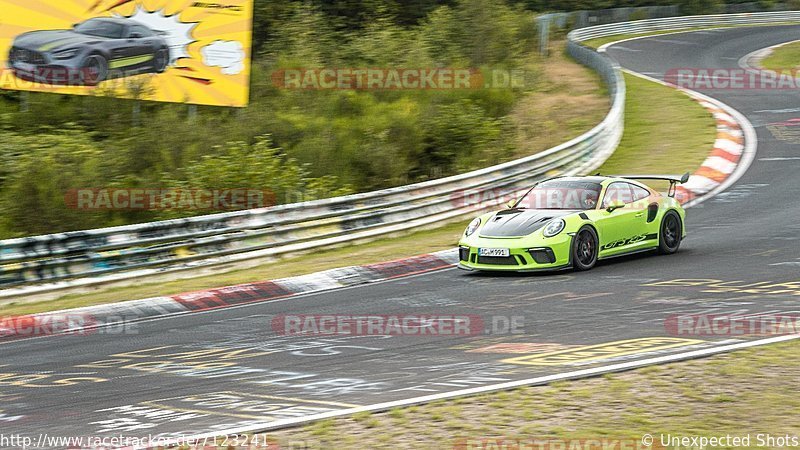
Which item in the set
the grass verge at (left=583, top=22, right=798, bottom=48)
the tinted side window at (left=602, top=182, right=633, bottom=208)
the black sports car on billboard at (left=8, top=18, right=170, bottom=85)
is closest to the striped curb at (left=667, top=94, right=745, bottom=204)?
the tinted side window at (left=602, top=182, right=633, bottom=208)

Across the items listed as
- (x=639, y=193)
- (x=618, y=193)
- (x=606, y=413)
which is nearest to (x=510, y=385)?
(x=606, y=413)

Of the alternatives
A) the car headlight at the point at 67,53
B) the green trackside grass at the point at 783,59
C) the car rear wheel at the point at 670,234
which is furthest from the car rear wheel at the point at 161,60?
the green trackside grass at the point at 783,59

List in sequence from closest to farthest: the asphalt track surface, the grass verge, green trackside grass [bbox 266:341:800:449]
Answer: green trackside grass [bbox 266:341:800:449]
the asphalt track surface
the grass verge

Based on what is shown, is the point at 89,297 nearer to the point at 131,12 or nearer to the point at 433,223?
the point at 433,223

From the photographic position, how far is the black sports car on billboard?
2244 centimetres

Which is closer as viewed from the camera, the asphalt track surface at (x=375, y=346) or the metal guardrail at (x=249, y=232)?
the asphalt track surface at (x=375, y=346)

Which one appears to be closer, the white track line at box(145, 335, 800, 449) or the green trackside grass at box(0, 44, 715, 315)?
the white track line at box(145, 335, 800, 449)

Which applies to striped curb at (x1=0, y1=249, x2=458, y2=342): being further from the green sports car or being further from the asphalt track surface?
the green sports car

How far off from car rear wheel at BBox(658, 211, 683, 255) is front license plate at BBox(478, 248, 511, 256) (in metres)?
2.50

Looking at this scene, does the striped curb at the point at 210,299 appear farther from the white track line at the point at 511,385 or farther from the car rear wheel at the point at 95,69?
the car rear wheel at the point at 95,69

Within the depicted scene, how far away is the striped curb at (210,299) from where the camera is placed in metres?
11.0

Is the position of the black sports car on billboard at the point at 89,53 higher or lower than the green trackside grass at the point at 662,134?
higher

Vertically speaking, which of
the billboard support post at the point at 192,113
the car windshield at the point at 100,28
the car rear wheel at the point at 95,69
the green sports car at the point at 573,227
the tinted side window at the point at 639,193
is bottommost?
the green sports car at the point at 573,227

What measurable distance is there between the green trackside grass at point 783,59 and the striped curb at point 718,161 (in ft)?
32.9
